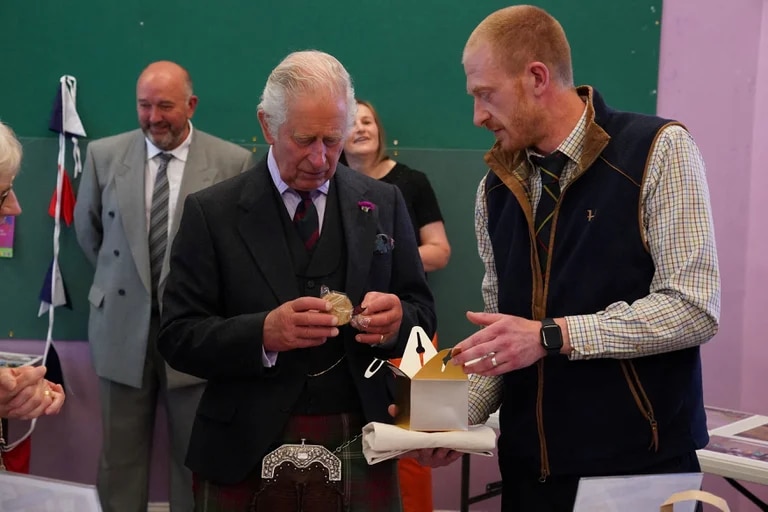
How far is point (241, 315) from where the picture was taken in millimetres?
1922

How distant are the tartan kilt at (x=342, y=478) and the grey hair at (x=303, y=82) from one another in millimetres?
660

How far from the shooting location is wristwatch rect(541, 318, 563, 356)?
170 cm

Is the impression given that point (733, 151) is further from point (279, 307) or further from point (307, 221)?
point (279, 307)

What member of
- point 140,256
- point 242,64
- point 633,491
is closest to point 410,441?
point 633,491

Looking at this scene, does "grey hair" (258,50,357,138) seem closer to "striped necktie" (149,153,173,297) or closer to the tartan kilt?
the tartan kilt

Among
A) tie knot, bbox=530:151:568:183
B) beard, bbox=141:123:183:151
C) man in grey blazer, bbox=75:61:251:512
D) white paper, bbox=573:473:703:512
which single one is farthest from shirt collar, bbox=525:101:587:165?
beard, bbox=141:123:183:151

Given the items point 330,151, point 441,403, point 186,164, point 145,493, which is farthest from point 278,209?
point 145,493

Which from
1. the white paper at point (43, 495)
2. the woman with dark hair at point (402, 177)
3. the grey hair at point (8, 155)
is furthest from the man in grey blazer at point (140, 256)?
the white paper at point (43, 495)

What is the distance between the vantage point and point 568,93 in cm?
192

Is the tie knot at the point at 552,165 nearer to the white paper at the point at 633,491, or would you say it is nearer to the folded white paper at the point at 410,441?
the folded white paper at the point at 410,441

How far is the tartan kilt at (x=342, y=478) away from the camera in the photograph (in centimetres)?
193

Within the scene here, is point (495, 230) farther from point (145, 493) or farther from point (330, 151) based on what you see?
point (145, 493)

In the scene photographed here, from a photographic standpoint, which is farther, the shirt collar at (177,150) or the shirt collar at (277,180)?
the shirt collar at (177,150)

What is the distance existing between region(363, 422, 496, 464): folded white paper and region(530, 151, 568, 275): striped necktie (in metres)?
0.39
